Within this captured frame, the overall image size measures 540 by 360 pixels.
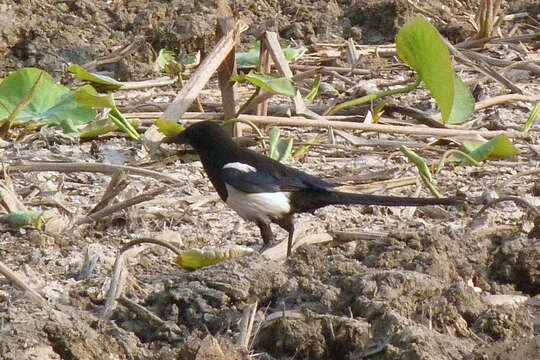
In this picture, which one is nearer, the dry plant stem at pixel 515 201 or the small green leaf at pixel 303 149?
the dry plant stem at pixel 515 201

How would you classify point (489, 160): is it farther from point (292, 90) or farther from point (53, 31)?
point (53, 31)

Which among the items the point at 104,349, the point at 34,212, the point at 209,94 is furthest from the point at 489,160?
the point at 104,349

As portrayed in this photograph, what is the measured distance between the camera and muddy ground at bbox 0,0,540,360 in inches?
136

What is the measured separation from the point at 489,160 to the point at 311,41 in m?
2.13

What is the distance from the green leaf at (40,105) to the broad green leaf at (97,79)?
16cm

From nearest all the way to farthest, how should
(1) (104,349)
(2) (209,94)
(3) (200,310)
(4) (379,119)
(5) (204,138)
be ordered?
(1) (104,349)
(3) (200,310)
(5) (204,138)
(4) (379,119)
(2) (209,94)

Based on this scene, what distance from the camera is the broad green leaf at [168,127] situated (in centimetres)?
542

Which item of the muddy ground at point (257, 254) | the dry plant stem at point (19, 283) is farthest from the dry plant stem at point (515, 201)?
the dry plant stem at point (19, 283)

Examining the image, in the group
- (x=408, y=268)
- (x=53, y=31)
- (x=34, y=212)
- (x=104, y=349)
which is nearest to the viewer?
(x=104, y=349)

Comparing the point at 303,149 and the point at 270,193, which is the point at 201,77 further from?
the point at 270,193

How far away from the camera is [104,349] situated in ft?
11.1

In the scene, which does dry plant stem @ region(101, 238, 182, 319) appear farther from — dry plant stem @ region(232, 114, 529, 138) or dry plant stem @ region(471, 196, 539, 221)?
dry plant stem @ region(232, 114, 529, 138)

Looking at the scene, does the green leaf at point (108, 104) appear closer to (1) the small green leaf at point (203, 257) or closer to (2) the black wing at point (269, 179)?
(2) the black wing at point (269, 179)

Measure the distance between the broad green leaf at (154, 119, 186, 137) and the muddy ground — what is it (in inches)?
7.2
